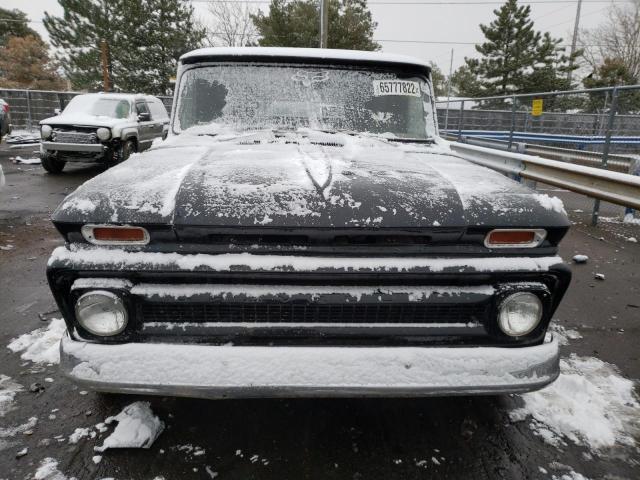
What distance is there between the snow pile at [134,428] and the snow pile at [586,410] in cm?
176

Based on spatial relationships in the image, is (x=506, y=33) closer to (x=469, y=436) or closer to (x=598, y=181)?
(x=598, y=181)

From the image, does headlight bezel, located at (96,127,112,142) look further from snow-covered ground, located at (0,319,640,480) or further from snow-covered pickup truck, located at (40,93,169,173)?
snow-covered ground, located at (0,319,640,480)

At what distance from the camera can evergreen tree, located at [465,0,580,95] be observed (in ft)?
102

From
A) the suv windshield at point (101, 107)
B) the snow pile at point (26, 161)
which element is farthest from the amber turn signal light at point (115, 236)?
the snow pile at point (26, 161)

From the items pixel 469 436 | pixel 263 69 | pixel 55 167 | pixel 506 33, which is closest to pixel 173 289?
pixel 469 436

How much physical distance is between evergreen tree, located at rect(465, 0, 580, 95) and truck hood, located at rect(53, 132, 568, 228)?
111 ft

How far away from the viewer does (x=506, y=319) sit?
182 centimetres

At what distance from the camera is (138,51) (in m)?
29.8

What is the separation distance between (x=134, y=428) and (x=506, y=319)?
68.1 inches

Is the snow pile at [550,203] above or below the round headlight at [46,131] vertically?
below

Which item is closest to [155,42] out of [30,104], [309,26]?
[309,26]

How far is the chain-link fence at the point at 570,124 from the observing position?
6.79 m

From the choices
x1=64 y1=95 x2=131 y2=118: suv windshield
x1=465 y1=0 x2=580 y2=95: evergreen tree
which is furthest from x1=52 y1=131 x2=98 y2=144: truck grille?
x1=465 y1=0 x2=580 y2=95: evergreen tree

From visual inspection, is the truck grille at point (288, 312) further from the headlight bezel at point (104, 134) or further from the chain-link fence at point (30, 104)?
the chain-link fence at point (30, 104)
